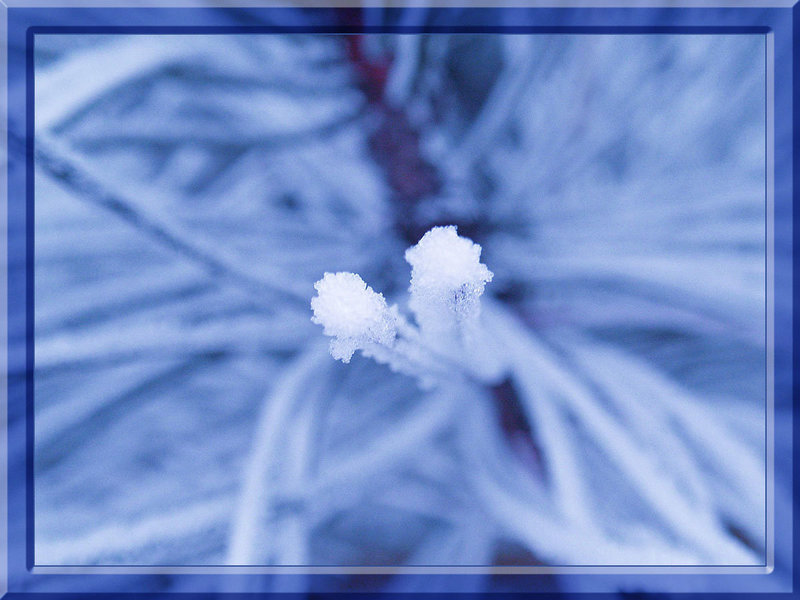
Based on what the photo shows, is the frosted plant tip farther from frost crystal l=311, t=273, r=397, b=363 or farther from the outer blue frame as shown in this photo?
the outer blue frame

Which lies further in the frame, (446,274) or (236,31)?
(236,31)

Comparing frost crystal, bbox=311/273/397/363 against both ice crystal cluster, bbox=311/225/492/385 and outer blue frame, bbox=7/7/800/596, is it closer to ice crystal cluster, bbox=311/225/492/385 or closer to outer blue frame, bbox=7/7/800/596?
ice crystal cluster, bbox=311/225/492/385

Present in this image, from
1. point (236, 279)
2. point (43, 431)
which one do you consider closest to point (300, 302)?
point (236, 279)

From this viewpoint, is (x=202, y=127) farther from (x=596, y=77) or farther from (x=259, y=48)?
(x=596, y=77)

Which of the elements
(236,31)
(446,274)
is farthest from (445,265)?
(236,31)

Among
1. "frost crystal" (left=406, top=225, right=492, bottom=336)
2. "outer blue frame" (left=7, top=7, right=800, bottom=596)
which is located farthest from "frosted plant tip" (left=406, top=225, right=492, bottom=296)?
"outer blue frame" (left=7, top=7, right=800, bottom=596)

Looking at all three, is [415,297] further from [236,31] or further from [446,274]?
[236,31]

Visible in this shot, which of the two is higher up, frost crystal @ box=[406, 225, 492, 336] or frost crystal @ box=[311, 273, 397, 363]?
frost crystal @ box=[406, 225, 492, 336]
